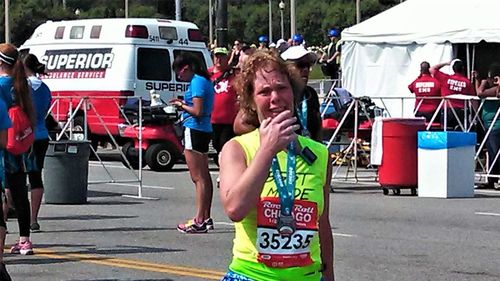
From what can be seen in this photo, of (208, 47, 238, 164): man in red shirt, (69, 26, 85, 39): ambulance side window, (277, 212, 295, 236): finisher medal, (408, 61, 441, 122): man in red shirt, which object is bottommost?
(408, 61, 441, 122): man in red shirt

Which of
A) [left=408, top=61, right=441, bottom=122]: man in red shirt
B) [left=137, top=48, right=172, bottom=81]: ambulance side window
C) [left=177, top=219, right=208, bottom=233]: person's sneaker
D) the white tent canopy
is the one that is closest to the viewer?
[left=177, top=219, right=208, bottom=233]: person's sneaker

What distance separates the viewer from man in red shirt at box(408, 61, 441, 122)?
18938 mm

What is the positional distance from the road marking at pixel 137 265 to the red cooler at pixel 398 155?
6541mm

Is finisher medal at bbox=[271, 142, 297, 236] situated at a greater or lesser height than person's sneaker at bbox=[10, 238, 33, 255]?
greater

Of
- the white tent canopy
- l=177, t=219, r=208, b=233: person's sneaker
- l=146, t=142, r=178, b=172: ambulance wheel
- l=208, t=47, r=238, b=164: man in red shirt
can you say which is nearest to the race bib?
l=177, t=219, r=208, b=233: person's sneaker

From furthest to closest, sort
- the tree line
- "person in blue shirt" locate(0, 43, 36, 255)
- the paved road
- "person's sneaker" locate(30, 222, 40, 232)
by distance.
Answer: the tree line → "person's sneaker" locate(30, 222, 40, 232) → "person in blue shirt" locate(0, 43, 36, 255) → the paved road

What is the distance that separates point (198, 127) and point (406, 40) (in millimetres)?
11107

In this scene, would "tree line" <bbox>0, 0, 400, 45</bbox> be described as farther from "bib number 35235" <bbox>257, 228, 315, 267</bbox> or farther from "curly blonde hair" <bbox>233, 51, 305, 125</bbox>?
"bib number 35235" <bbox>257, 228, 315, 267</bbox>

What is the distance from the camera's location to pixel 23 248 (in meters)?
10.7

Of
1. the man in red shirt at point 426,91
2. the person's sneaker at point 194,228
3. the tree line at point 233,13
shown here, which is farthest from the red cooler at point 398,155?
the tree line at point 233,13

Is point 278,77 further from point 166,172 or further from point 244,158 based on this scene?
point 166,172

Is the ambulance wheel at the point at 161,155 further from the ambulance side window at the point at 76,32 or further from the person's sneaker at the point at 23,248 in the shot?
the person's sneaker at the point at 23,248

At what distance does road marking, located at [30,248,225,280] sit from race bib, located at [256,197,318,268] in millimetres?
5116

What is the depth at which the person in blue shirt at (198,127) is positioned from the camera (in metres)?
12.2
